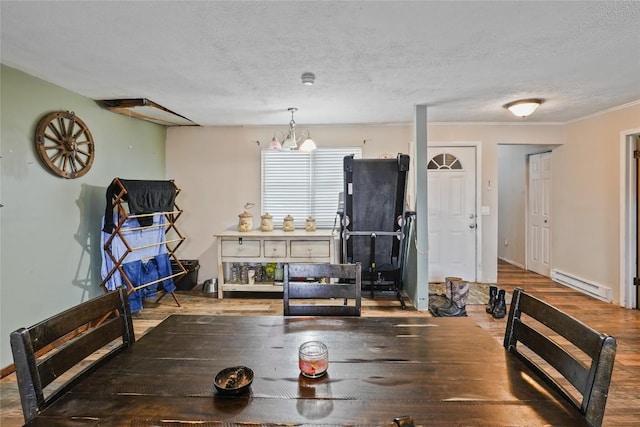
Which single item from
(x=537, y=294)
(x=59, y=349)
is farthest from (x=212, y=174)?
(x=537, y=294)

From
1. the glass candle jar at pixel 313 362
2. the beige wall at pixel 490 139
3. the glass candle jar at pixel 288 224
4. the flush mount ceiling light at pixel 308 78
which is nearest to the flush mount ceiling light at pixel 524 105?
the beige wall at pixel 490 139

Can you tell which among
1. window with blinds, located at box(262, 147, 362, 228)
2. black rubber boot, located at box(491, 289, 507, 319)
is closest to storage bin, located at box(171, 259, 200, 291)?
window with blinds, located at box(262, 147, 362, 228)

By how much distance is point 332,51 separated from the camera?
2.51 meters

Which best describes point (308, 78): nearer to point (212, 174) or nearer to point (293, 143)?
point (293, 143)

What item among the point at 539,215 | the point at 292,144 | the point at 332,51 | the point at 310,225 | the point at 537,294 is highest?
the point at 332,51

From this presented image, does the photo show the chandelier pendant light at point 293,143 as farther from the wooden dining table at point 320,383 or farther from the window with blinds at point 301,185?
the wooden dining table at point 320,383

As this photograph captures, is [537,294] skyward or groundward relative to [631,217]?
groundward

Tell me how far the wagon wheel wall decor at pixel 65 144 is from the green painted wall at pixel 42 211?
0.06m

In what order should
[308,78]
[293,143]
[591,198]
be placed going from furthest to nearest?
[591,198] < [293,143] < [308,78]

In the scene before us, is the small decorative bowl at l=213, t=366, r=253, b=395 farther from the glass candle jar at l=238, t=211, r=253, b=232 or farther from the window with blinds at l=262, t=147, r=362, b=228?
the window with blinds at l=262, t=147, r=362, b=228

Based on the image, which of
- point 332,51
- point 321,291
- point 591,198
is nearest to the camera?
point 321,291

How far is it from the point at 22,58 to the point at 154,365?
8.81 ft

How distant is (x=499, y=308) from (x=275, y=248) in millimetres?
2693

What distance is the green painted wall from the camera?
2.76 metres
